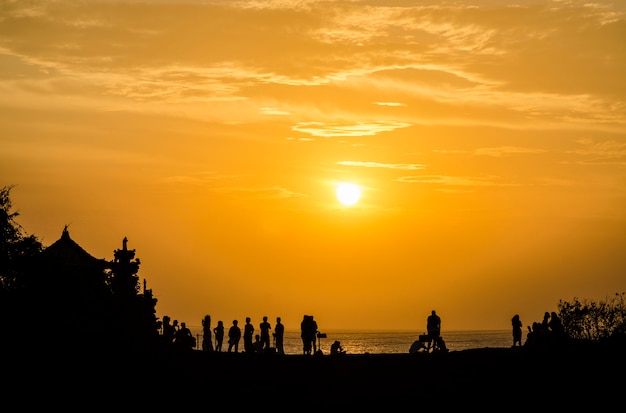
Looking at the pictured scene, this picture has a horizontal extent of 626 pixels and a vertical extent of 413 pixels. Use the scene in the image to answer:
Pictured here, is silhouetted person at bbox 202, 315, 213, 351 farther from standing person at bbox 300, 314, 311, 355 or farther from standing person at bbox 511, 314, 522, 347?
standing person at bbox 511, 314, 522, 347

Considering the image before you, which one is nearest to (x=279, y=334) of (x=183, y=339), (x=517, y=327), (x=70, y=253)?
(x=183, y=339)

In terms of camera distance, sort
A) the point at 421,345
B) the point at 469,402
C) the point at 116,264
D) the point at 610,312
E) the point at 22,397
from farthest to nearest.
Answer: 1. the point at 610,312
2. the point at 116,264
3. the point at 421,345
4. the point at 22,397
5. the point at 469,402

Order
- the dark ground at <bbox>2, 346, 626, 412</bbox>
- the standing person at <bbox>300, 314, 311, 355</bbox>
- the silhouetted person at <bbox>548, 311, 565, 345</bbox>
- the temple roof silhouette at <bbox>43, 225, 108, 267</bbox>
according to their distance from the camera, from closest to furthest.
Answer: the dark ground at <bbox>2, 346, 626, 412</bbox> < the silhouetted person at <bbox>548, 311, 565, 345</bbox> < the standing person at <bbox>300, 314, 311, 355</bbox> < the temple roof silhouette at <bbox>43, 225, 108, 267</bbox>

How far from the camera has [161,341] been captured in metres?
60.6

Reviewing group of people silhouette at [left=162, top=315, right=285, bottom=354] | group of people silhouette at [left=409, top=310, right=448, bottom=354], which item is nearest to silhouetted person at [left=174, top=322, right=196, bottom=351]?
group of people silhouette at [left=162, top=315, right=285, bottom=354]

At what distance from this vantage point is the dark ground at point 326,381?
45031 mm

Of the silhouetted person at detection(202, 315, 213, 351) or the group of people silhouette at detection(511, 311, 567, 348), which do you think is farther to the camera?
the silhouetted person at detection(202, 315, 213, 351)

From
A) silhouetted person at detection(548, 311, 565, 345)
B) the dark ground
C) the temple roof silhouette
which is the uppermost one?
the temple roof silhouette

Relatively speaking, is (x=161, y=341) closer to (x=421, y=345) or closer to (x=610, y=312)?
(x=421, y=345)

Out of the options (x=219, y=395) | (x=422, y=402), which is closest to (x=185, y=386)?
(x=219, y=395)

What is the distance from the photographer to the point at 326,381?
1919 inches

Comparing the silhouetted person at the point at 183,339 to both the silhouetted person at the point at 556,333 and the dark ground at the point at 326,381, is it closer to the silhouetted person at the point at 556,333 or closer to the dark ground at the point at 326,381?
the dark ground at the point at 326,381

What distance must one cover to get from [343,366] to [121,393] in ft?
38.1

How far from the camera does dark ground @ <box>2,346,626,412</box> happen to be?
148 ft
